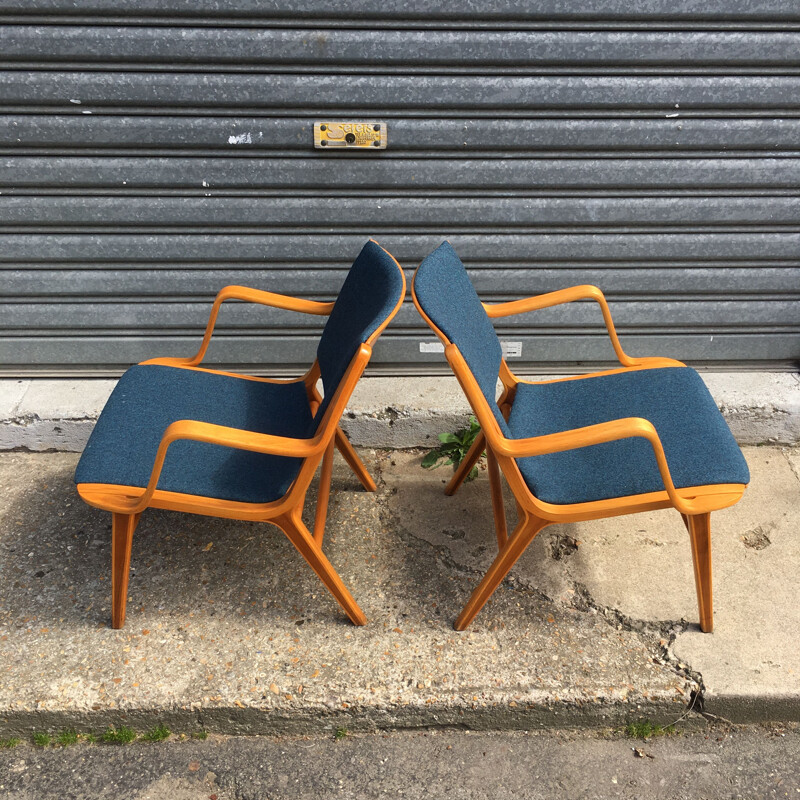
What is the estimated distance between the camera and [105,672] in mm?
2285

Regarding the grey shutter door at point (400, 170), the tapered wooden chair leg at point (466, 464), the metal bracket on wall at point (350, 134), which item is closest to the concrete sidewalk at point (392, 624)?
the tapered wooden chair leg at point (466, 464)

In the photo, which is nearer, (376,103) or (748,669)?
(748,669)

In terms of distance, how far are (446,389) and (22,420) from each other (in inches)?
73.1

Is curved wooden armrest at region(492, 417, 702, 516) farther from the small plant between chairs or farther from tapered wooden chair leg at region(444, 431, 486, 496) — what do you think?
the small plant between chairs

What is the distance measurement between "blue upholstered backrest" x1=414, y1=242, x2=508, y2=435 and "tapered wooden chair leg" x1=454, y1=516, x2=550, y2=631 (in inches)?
11.8

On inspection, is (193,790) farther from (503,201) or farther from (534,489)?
(503,201)

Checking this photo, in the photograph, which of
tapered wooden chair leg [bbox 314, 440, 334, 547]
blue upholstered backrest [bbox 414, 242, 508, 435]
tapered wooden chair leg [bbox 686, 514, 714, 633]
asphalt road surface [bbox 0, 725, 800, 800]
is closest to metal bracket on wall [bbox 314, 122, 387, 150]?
blue upholstered backrest [bbox 414, 242, 508, 435]

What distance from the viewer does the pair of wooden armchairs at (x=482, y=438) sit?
2078 mm

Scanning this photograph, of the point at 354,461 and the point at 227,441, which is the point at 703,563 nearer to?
the point at 354,461

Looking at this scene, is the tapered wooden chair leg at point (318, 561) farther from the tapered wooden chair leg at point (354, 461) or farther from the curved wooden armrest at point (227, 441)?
the tapered wooden chair leg at point (354, 461)

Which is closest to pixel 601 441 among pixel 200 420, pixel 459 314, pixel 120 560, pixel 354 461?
pixel 459 314

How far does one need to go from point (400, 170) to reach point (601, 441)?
155 centimetres

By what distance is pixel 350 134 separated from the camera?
2920 millimetres

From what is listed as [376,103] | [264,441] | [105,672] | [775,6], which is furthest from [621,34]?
[105,672]
